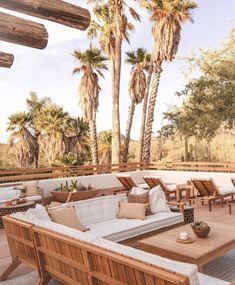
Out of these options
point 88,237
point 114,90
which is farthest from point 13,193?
point 114,90

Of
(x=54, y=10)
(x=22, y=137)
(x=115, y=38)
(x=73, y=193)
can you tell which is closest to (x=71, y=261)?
(x=54, y=10)

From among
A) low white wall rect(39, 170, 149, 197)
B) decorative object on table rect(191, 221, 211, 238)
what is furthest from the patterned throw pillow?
low white wall rect(39, 170, 149, 197)

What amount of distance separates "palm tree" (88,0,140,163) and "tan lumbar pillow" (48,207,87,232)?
1147cm

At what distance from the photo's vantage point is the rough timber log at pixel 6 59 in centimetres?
343

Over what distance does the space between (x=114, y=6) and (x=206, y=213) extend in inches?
483

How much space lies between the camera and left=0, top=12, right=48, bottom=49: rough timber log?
293 cm

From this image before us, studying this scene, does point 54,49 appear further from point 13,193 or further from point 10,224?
point 10,224

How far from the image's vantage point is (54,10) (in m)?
2.93

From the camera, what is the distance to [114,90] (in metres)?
16.8

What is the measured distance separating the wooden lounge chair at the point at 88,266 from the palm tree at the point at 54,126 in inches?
657

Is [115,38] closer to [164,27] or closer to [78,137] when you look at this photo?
[164,27]

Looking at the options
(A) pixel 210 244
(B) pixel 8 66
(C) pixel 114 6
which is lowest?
(A) pixel 210 244

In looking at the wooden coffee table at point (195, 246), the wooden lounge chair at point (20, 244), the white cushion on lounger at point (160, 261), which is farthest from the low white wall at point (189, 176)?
the white cushion on lounger at point (160, 261)

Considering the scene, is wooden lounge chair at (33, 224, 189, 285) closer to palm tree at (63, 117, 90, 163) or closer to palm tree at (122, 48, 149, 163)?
palm tree at (122, 48, 149, 163)
